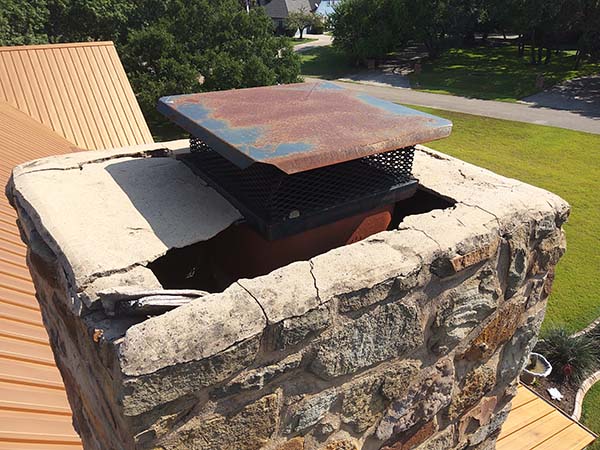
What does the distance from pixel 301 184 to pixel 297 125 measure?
297 mm

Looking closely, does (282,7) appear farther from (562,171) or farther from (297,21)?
(562,171)

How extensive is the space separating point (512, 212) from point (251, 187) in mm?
1198

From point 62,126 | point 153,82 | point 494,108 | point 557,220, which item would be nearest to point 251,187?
point 557,220

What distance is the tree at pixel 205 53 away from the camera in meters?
14.8

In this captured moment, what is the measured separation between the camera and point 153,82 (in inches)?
577

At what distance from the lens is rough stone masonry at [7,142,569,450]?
1.43 m

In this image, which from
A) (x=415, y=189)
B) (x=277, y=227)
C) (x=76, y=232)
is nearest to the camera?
(x=76, y=232)

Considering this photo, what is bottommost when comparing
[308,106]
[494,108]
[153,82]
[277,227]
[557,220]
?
[494,108]

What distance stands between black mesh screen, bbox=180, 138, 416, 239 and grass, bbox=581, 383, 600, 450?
15.2ft

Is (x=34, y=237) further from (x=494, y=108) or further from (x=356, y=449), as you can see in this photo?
(x=494, y=108)

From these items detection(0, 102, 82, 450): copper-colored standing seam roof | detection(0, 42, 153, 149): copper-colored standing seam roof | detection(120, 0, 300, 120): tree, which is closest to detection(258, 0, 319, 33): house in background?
detection(120, 0, 300, 120): tree

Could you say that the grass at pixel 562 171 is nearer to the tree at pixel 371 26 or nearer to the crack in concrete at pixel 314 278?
the crack in concrete at pixel 314 278

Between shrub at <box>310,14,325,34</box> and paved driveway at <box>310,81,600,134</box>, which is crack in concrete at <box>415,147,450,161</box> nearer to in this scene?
paved driveway at <box>310,81,600,134</box>

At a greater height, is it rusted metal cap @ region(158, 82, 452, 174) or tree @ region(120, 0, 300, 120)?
rusted metal cap @ region(158, 82, 452, 174)
